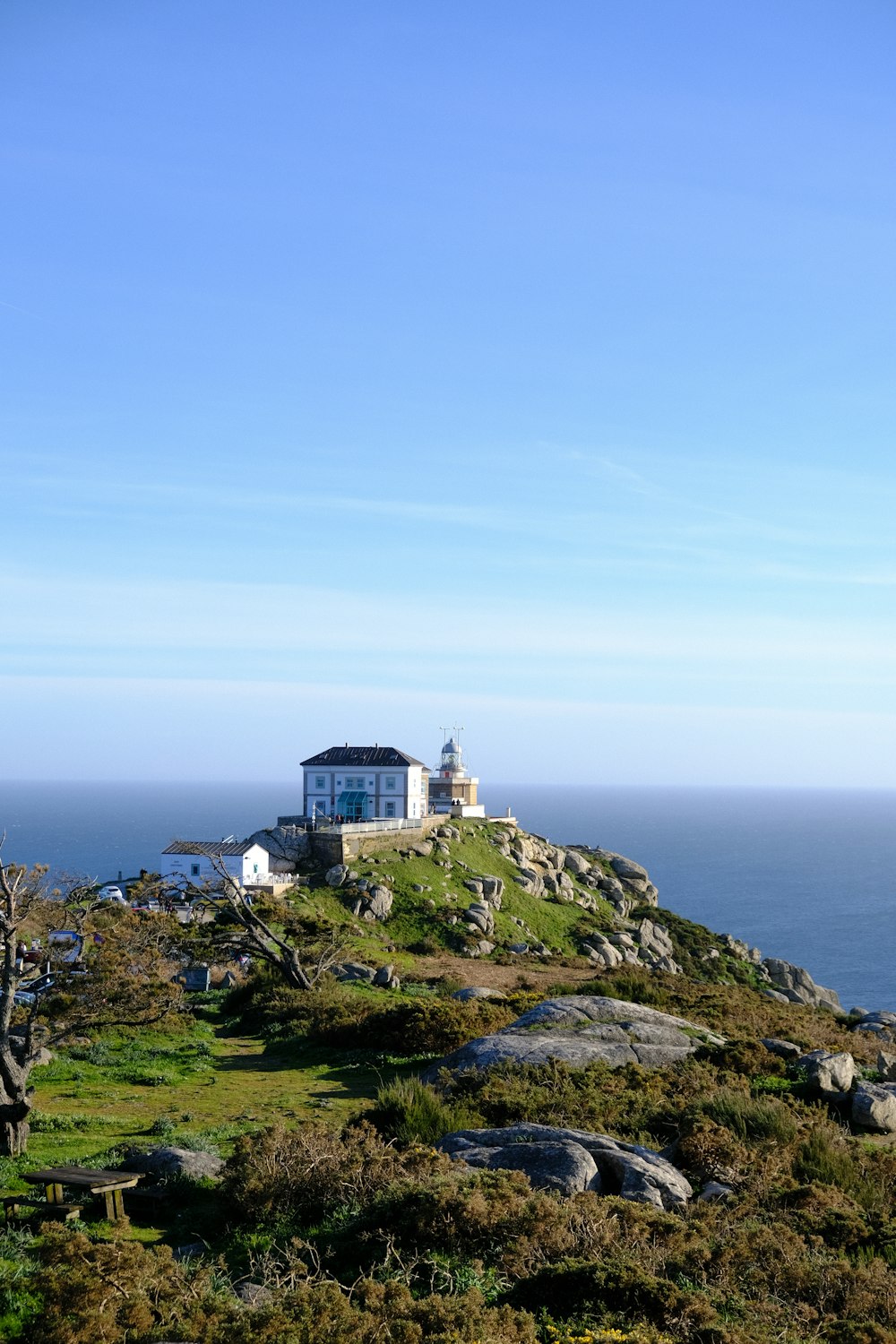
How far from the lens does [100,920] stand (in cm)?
2816

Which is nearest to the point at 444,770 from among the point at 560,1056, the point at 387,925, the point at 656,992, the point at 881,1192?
the point at 387,925

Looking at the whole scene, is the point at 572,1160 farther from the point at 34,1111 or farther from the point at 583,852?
the point at 583,852

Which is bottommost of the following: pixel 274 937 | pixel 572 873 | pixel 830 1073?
pixel 572 873

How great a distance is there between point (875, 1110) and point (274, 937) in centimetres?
2003

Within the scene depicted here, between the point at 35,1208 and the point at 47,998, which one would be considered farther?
the point at 47,998

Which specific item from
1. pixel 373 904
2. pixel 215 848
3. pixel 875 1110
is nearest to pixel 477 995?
pixel 875 1110

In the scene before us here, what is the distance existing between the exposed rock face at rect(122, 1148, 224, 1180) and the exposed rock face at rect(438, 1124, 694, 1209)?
330 centimetres

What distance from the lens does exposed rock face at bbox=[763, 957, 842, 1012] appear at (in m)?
63.8

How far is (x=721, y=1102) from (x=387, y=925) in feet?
122

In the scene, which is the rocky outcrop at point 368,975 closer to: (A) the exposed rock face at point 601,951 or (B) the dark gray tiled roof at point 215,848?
(B) the dark gray tiled roof at point 215,848

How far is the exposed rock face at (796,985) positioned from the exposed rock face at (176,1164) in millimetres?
55619

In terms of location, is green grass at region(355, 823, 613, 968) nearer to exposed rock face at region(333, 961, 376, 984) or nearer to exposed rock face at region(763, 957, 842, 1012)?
exposed rock face at region(333, 961, 376, 984)

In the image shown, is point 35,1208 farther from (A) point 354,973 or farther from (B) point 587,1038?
(A) point 354,973

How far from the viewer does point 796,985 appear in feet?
217
